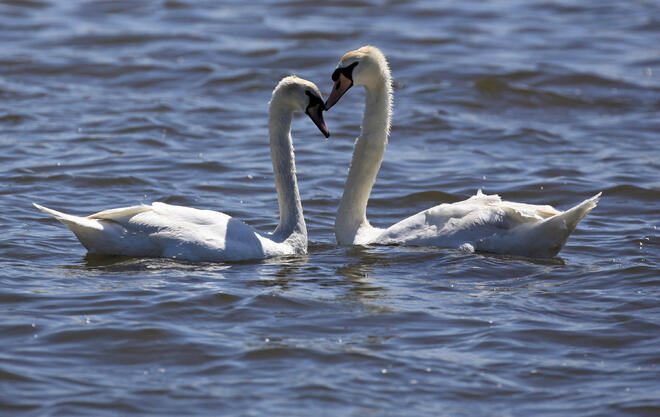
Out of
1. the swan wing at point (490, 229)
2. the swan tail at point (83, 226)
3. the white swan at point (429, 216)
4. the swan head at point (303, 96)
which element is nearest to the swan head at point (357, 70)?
the white swan at point (429, 216)

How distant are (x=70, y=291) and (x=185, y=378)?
175 cm

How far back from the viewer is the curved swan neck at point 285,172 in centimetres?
888

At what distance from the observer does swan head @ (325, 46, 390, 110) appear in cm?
934

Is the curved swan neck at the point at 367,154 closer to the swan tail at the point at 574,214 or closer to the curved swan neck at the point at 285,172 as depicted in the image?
the curved swan neck at the point at 285,172

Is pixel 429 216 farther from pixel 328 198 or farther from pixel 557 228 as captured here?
pixel 328 198

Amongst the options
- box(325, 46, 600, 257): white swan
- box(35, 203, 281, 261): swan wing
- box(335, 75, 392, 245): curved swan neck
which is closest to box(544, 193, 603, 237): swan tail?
box(325, 46, 600, 257): white swan

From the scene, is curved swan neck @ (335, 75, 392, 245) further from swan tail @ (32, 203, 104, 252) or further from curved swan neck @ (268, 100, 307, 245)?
swan tail @ (32, 203, 104, 252)

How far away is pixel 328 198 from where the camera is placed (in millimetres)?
11180

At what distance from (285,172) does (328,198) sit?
85.4 inches

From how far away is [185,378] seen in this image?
20.4 feet

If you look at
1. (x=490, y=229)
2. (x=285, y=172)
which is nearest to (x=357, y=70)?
(x=285, y=172)

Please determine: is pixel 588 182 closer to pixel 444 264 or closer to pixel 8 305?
pixel 444 264

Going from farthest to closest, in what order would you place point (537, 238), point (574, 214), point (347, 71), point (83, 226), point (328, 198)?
point (328, 198)
point (347, 71)
point (537, 238)
point (574, 214)
point (83, 226)

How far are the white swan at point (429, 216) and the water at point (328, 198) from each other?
0.16 meters
